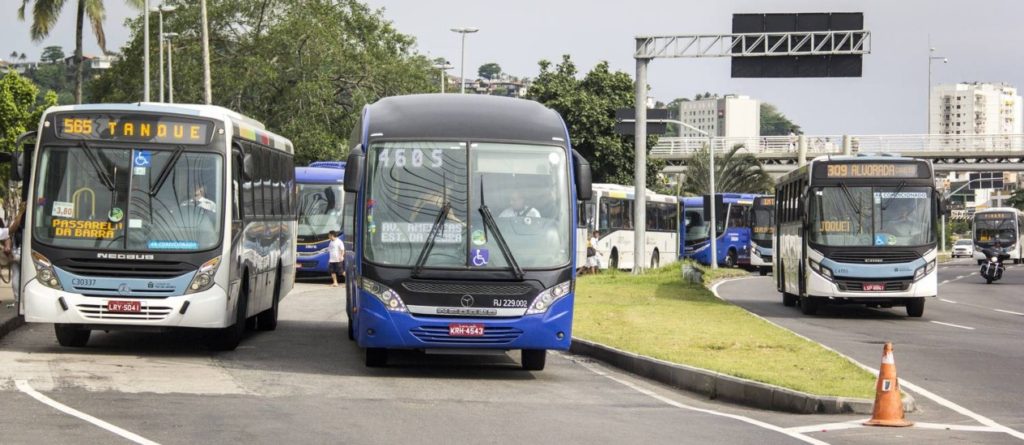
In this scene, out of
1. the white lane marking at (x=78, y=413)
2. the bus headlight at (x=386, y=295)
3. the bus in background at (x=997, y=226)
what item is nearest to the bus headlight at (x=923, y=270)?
the bus headlight at (x=386, y=295)

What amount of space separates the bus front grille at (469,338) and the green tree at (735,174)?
6586 centimetres

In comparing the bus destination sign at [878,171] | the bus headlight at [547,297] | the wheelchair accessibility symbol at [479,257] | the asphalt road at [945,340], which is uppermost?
the bus destination sign at [878,171]

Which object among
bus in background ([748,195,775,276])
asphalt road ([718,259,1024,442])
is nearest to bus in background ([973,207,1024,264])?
bus in background ([748,195,775,276])

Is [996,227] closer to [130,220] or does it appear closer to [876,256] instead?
[876,256]

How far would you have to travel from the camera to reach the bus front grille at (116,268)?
1620 cm

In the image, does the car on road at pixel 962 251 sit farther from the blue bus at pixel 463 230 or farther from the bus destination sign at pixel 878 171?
the blue bus at pixel 463 230

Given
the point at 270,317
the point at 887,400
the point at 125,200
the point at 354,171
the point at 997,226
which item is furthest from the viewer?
the point at 997,226

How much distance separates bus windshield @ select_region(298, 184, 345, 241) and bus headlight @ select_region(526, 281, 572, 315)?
2401cm

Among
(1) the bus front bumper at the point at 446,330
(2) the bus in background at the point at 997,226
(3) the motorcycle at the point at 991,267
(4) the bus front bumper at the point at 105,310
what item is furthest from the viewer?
(2) the bus in background at the point at 997,226

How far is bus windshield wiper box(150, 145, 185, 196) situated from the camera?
1664 cm

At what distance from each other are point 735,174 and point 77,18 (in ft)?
134

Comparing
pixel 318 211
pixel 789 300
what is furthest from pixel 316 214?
pixel 789 300

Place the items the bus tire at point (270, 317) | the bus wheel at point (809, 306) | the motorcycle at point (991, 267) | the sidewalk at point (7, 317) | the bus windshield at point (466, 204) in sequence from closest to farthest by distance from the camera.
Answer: the bus windshield at point (466, 204) < the sidewalk at point (7, 317) < the bus tire at point (270, 317) < the bus wheel at point (809, 306) < the motorcycle at point (991, 267)

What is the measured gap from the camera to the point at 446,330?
50.1ft
